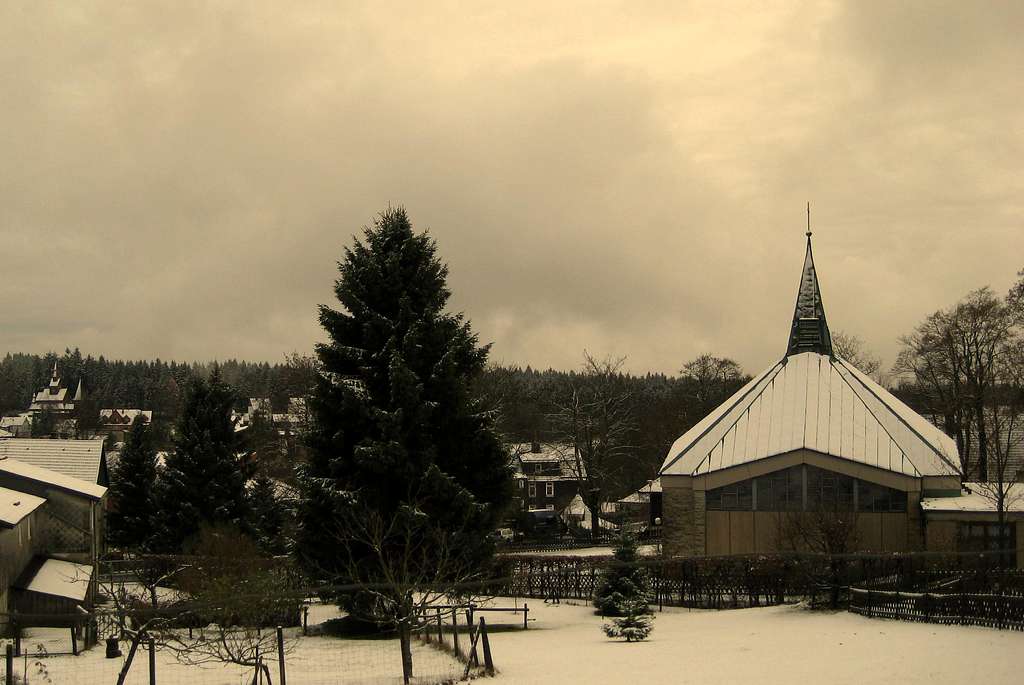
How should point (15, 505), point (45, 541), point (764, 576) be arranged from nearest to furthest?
1. point (15, 505)
2. point (45, 541)
3. point (764, 576)

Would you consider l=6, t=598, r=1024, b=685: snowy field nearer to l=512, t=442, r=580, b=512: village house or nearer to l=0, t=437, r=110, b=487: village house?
l=0, t=437, r=110, b=487: village house

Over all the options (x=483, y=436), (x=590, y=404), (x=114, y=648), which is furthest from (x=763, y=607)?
(x=590, y=404)

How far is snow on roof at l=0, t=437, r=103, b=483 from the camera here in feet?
128

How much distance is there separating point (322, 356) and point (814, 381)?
2760 centimetres

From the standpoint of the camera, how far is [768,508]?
131 feet

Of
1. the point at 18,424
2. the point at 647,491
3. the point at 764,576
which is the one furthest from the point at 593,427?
the point at 18,424

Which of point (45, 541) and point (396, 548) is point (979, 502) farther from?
point (45, 541)

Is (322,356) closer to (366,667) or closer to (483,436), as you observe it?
(483,436)

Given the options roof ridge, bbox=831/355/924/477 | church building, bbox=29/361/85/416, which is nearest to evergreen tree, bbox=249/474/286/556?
roof ridge, bbox=831/355/924/477

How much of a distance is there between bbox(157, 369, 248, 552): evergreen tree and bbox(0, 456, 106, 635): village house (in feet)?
27.2

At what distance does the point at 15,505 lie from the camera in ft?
89.1

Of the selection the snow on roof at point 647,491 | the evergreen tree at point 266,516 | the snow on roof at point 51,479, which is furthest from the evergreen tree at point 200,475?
the snow on roof at point 647,491

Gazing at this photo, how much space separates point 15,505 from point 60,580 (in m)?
2.61

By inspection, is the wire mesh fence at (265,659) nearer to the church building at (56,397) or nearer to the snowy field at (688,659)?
the snowy field at (688,659)
